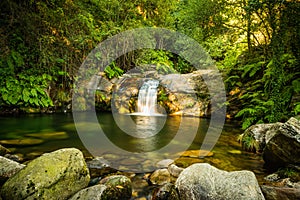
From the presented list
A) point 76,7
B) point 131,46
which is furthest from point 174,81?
point 76,7

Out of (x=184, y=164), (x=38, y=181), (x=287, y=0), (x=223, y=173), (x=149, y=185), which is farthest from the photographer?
(x=287, y=0)

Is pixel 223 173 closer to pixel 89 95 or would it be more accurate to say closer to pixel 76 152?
pixel 76 152

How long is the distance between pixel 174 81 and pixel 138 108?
2390 mm

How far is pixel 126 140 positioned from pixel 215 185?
3.61 m

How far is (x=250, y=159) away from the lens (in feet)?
15.1

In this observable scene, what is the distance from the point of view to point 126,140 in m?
6.02

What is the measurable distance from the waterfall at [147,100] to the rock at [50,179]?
7878mm

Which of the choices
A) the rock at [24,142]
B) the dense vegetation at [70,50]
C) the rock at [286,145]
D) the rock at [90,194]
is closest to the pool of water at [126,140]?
the rock at [24,142]

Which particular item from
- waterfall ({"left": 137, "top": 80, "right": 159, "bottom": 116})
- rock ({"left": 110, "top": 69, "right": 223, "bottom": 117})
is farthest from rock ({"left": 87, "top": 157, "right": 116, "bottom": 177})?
rock ({"left": 110, "top": 69, "right": 223, "bottom": 117})

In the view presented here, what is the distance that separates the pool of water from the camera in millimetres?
4488

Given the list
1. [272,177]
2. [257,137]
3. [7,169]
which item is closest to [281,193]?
[272,177]

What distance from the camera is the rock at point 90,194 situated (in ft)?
8.63

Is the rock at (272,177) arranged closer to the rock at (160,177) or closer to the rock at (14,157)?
the rock at (160,177)

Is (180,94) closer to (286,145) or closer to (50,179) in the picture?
(286,145)
